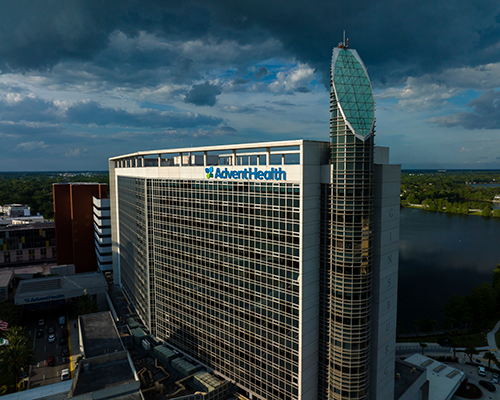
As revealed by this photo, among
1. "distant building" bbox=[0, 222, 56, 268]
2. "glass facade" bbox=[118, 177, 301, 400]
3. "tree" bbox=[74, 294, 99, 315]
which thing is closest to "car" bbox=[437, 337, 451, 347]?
"glass facade" bbox=[118, 177, 301, 400]

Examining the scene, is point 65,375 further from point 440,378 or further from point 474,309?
point 474,309

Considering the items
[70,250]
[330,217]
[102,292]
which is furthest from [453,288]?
[70,250]

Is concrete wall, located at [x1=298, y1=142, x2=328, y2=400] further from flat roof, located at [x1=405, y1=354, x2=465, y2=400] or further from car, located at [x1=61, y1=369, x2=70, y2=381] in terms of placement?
car, located at [x1=61, y1=369, x2=70, y2=381]

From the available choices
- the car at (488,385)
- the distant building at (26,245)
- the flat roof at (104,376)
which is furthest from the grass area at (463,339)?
the distant building at (26,245)

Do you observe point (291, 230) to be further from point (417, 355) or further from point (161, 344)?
point (417, 355)

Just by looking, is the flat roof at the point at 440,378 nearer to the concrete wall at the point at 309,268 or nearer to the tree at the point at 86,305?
the concrete wall at the point at 309,268

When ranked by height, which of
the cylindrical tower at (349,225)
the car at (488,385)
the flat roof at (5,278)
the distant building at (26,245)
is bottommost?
the car at (488,385)
